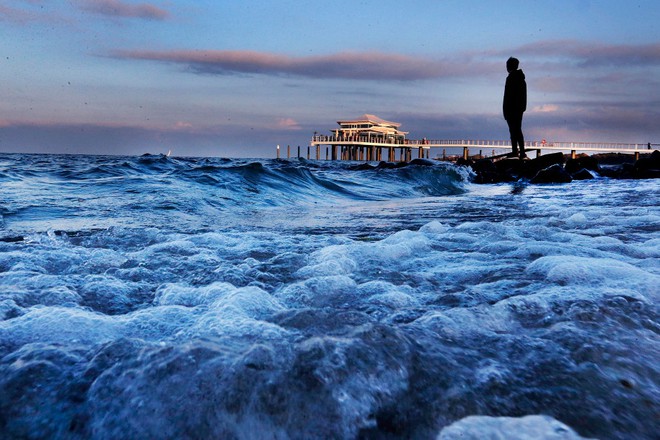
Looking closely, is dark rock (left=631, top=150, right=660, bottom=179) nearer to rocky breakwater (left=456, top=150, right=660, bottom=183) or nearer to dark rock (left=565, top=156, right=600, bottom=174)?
rocky breakwater (left=456, top=150, right=660, bottom=183)

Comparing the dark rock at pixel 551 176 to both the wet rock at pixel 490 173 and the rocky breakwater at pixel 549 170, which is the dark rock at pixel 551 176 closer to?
the rocky breakwater at pixel 549 170

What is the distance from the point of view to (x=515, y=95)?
10172mm

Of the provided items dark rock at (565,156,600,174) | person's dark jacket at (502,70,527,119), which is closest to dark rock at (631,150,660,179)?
dark rock at (565,156,600,174)

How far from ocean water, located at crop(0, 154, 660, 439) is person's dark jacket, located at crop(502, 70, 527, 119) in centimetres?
747

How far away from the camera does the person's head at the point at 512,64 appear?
10.1 metres

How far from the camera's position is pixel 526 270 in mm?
2299

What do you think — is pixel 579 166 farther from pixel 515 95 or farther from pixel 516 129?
pixel 515 95

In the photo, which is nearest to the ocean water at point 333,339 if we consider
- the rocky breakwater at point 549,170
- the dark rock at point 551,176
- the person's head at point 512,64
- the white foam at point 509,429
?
the white foam at point 509,429

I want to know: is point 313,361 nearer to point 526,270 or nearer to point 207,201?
point 526,270

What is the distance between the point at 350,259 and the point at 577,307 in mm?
1188

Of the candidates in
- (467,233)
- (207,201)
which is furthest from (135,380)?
(207,201)

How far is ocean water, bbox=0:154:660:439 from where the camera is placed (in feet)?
3.26

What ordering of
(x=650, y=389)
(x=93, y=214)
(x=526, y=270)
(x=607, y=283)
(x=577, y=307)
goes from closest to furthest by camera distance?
(x=650, y=389)
(x=577, y=307)
(x=607, y=283)
(x=526, y=270)
(x=93, y=214)

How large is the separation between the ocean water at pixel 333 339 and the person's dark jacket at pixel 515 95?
747 cm
